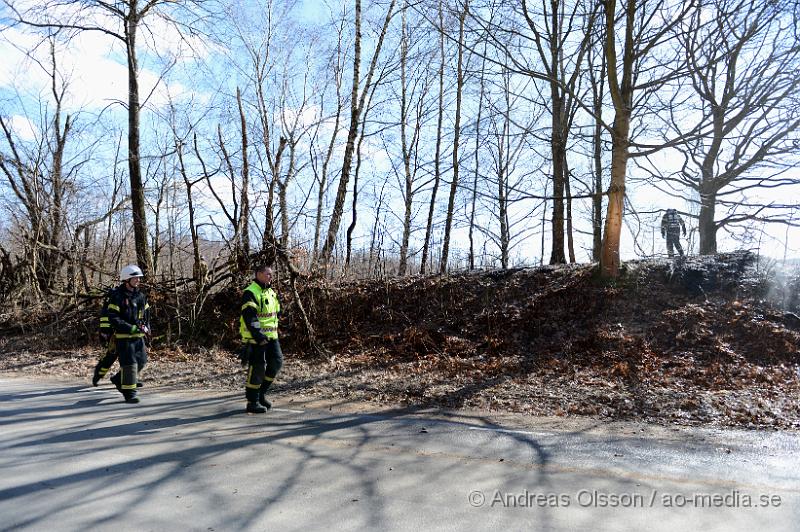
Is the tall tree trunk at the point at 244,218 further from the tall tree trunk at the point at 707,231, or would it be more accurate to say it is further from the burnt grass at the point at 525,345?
the tall tree trunk at the point at 707,231

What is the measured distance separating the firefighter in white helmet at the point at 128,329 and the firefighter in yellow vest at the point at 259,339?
1844 mm

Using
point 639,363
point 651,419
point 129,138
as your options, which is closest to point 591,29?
point 639,363

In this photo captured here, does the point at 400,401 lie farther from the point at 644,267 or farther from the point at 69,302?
the point at 69,302

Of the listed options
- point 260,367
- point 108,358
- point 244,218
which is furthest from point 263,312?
point 244,218

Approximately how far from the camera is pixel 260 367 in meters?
6.92

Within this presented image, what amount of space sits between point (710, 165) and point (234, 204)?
43.2ft

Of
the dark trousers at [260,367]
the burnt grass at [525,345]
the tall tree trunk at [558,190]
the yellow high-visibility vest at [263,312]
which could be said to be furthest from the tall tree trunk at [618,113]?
the dark trousers at [260,367]

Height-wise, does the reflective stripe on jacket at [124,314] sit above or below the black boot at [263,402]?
above

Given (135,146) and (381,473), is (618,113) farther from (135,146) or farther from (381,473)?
(135,146)

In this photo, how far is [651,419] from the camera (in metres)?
6.65

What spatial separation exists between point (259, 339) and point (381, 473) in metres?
2.92

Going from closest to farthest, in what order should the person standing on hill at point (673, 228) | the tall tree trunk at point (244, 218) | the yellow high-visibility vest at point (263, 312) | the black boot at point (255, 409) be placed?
the black boot at point (255, 409)
the yellow high-visibility vest at point (263, 312)
the tall tree trunk at point (244, 218)
the person standing on hill at point (673, 228)

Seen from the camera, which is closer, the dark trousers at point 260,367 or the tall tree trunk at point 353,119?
the dark trousers at point 260,367

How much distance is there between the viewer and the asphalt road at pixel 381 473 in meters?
3.73
